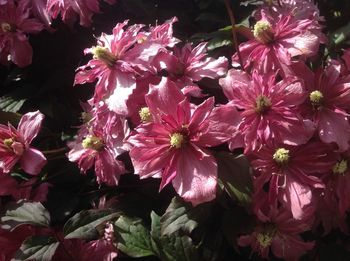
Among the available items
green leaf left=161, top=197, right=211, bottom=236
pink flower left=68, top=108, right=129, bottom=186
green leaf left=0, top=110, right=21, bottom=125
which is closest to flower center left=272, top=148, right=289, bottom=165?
green leaf left=161, top=197, right=211, bottom=236

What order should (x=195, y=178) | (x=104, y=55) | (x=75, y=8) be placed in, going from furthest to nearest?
1. (x=75, y=8)
2. (x=104, y=55)
3. (x=195, y=178)

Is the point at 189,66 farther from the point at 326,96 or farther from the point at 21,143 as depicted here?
the point at 21,143

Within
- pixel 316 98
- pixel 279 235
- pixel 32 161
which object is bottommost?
pixel 279 235

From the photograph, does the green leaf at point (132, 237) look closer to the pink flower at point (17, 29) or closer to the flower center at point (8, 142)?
the flower center at point (8, 142)

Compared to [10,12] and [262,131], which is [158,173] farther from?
[10,12]

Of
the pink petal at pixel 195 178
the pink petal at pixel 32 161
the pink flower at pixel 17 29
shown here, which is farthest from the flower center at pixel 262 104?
the pink flower at pixel 17 29

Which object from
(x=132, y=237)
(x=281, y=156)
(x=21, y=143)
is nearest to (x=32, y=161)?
(x=21, y=143)

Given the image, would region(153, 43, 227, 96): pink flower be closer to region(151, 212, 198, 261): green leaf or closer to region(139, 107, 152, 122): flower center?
region(139, 107, 152, 122): flower center

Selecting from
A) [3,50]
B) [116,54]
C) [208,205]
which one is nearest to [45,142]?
[3,50]
